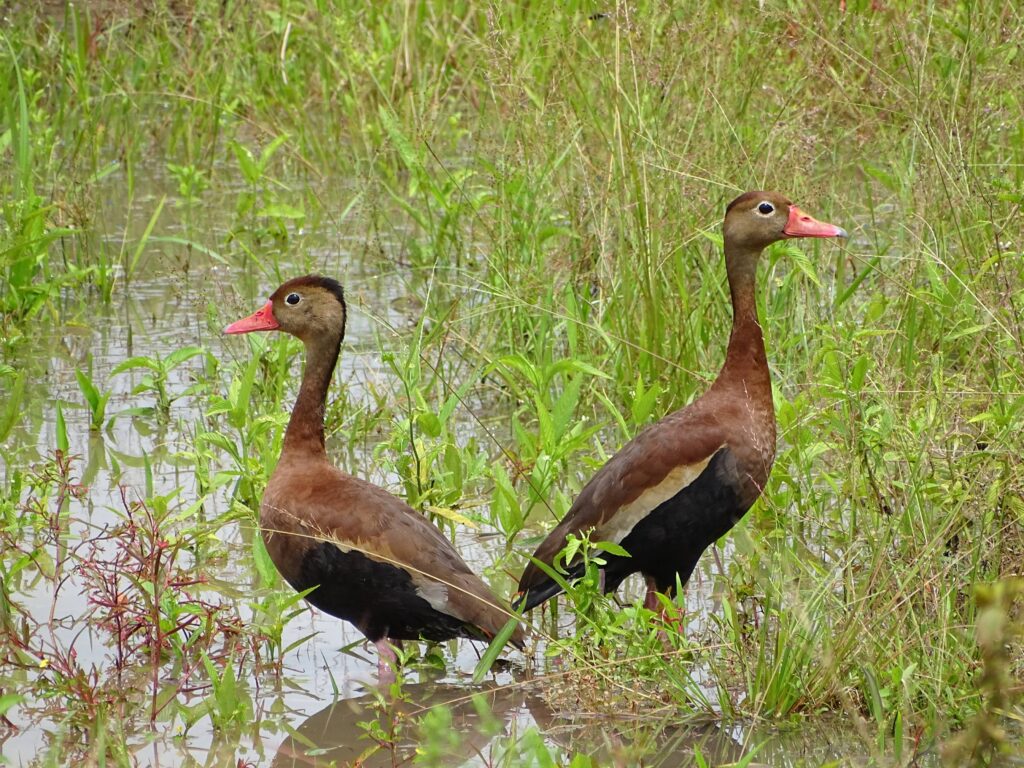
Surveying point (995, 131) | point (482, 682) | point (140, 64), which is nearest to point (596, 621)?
point (482, 682)

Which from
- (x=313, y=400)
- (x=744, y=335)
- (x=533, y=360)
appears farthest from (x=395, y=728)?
(x=533, y=360)

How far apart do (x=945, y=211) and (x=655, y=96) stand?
120 centimetres

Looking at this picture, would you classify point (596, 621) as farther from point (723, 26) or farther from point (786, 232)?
point (723, 26)

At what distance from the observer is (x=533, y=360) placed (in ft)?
21.9

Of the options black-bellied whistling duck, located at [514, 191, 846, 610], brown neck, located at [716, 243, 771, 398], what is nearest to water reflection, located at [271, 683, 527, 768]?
black-bellied whistling duck, located at [514, 191, 846, 610]

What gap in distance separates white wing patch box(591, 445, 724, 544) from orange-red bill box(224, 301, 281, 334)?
1.43 metres

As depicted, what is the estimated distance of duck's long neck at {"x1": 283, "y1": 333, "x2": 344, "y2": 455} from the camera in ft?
17.5

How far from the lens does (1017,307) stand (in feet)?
17.1

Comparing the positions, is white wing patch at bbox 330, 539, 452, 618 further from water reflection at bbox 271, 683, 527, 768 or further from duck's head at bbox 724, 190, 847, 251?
duck's head at bbox 724, 190, 847, 251

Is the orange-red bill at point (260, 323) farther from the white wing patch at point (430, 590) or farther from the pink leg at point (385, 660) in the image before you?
the pink leg at point (385, 660)

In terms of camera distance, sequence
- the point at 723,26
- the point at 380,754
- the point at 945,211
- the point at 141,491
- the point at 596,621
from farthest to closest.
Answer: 1. the point at 723,26
2. the point at 945,211
3. the point at 141,491
4. the point at 596,621
5. the point at 380,754

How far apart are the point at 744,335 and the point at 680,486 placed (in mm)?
579

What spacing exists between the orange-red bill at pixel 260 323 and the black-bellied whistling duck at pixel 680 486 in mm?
1297

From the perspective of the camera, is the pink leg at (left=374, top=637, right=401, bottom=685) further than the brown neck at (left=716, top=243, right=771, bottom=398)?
No
